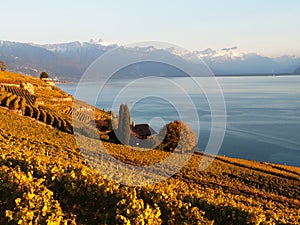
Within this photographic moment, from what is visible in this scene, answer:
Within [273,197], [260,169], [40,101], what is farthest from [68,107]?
[273,197]

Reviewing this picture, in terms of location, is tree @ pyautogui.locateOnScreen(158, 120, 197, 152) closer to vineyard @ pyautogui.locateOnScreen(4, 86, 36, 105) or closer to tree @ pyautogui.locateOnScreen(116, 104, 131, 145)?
tree @ pyautogui.locateOnScreen(116, 104, 131, 145)

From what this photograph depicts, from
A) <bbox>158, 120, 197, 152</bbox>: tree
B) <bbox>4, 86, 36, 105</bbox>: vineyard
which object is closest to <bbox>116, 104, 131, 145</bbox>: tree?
<bbox>158, 120, 197, 152</bbox>: tree

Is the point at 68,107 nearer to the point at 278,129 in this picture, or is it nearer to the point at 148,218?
the point at 278,129

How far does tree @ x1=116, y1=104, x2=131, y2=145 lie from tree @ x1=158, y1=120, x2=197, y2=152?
20.4 feet

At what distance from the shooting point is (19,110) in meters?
46.2

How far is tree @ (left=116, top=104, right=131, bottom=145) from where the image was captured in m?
50.8

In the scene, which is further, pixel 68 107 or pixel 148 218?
pixel 68 107

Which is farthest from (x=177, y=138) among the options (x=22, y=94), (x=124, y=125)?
(x=22, y=94)

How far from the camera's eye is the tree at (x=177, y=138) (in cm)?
5572

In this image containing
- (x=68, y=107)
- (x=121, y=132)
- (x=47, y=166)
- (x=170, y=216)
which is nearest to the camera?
(x=170, y=216)

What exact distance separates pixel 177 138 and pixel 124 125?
34.4 ft

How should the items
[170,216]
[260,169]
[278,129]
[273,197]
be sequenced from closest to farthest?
1. [170,216]
2. [273,197]
3. [260,169]
4. [278,129]

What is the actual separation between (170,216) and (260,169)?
33953 millimetres

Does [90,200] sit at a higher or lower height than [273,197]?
higher
